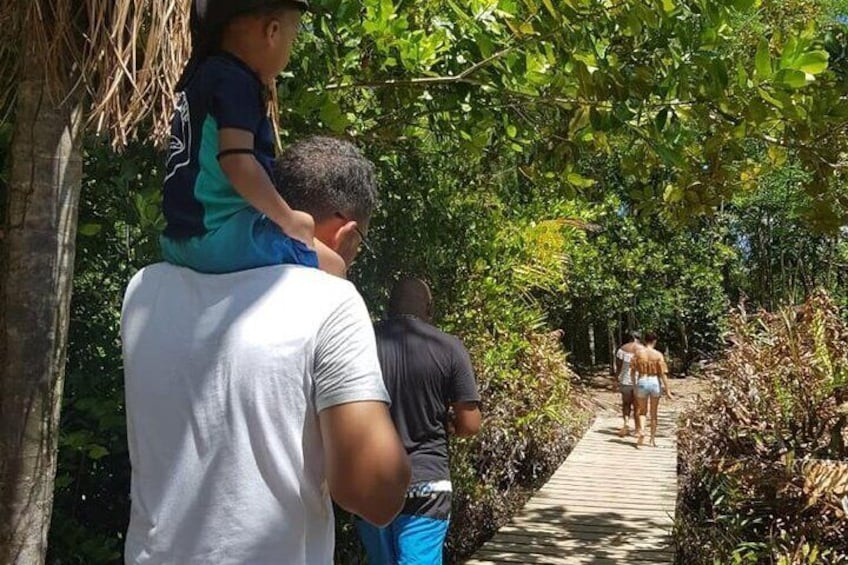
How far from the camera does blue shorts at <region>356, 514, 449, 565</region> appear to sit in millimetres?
3879

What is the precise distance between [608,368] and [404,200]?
23.9 m

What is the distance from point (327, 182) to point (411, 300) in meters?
2.65

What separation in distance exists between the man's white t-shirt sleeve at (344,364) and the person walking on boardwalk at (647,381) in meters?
12.8

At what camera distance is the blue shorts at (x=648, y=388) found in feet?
45.1

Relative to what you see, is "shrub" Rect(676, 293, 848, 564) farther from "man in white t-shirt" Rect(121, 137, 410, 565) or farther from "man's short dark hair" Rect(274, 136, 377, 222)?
"man in white t-shirt" Rect(121, 137, 410, 565)

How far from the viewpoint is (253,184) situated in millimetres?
1486

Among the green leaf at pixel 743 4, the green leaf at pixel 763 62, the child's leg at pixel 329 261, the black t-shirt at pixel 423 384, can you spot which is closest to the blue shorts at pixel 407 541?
the black t-shirt at pixel 423 384

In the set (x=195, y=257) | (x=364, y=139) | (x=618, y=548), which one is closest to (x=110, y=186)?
(x=364, y=139)

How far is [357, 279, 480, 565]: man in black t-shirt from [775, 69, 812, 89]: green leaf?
1.83 m

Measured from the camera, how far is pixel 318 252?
160 centimetres

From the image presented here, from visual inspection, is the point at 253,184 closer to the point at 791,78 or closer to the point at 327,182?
the point at 327,182

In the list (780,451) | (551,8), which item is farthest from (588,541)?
(551,8)

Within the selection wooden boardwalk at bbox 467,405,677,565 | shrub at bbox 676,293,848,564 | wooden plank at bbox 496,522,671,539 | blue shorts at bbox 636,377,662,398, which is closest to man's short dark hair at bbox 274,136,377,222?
shrub at bbox 676,293,848,564

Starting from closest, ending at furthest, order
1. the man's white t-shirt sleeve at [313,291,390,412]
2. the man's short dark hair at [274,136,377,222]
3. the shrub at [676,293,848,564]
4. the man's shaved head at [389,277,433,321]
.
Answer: the man's white t-shirt sleeve at [313,291,390,412], the man's short dark hair at [274,136,377,222], the man's shaved head at [389,277,433,321], the shrub at [676,293,848,564]
